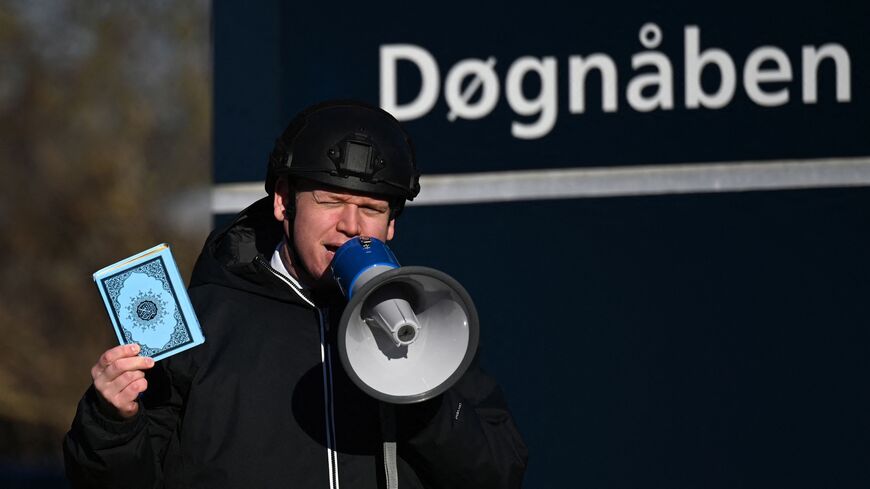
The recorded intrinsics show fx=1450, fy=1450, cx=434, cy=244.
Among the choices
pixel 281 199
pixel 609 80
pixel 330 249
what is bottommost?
pixel 330 249

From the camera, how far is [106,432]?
3078 mm

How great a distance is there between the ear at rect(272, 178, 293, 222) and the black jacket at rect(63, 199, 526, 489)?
17cm

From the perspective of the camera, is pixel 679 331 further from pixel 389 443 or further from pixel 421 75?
pixel 389 443

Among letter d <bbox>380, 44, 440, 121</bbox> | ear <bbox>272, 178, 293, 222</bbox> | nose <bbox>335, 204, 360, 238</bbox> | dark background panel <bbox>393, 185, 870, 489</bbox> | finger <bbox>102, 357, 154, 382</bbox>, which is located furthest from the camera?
letter d <bbox>380, 44, 440, 121</bbox>

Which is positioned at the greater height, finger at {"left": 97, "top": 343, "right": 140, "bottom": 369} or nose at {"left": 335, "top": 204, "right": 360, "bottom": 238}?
nose at {"left": 335, "top": 204, "right": 360, "bottom": 238}

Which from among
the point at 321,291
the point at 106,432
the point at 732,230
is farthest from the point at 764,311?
the point at 106,432

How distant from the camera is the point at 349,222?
3318 mm

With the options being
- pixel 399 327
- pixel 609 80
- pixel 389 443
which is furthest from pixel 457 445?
pixel 609 80

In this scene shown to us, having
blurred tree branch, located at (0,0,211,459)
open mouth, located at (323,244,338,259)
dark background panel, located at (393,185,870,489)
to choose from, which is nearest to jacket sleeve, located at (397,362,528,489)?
open mouth, located at (323,244,338,259)

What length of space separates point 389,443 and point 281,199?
69 centimetres

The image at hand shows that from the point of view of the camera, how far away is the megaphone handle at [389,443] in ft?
10.4

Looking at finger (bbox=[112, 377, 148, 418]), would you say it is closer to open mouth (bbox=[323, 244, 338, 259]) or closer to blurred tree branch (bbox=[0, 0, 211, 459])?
open mouth (bbox=[323, 244, 338, 259])

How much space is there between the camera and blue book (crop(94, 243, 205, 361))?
3143 millimetres

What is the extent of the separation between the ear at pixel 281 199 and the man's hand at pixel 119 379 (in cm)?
58
